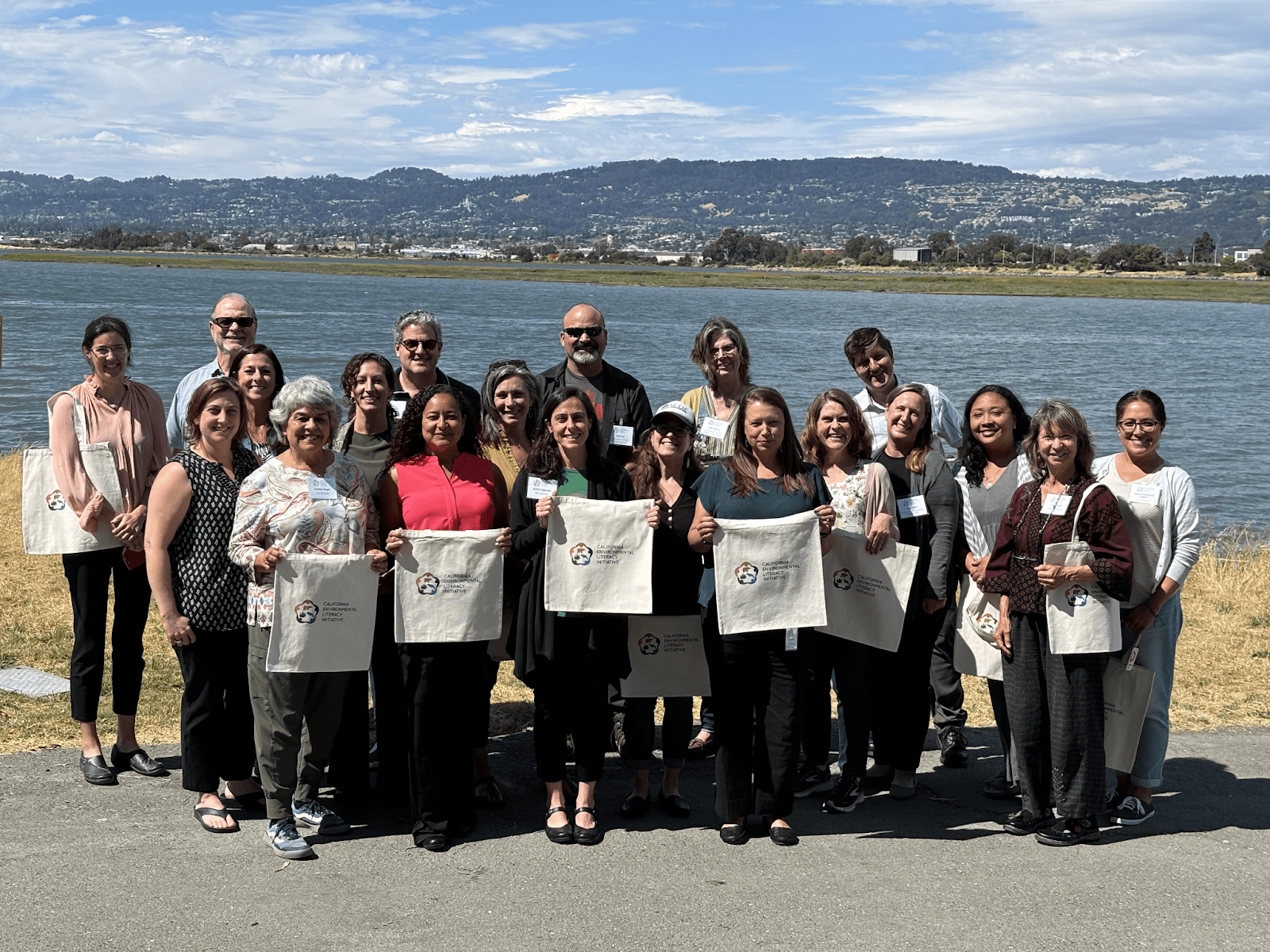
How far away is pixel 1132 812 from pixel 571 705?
3160 millimetres

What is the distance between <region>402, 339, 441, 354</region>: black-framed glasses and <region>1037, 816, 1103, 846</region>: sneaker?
446 cm

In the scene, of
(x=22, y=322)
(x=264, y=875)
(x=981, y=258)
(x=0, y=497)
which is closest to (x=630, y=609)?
(x=264, y=875)

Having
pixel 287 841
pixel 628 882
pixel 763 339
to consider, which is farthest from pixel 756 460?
pixel 763 339

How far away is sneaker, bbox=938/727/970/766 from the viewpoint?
7.70 meters

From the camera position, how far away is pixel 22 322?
209 ft

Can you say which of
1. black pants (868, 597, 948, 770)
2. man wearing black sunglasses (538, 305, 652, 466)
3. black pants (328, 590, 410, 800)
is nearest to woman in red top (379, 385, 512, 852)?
black pants (328, 590, 410, 800)

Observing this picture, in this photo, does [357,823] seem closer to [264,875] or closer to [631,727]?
[264,875]

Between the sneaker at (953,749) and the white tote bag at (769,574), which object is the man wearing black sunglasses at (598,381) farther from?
the sneaker at (953,749)

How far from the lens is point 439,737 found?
618 cm

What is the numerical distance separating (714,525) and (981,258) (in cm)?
19076

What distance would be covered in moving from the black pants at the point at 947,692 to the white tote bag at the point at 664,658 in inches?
80.6

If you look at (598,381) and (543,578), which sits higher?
(598,381)

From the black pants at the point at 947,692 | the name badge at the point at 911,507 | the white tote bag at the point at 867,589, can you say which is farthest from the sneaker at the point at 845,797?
the name badge at the point at 911,507

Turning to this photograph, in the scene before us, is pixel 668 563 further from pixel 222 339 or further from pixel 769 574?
pixel 222 339
